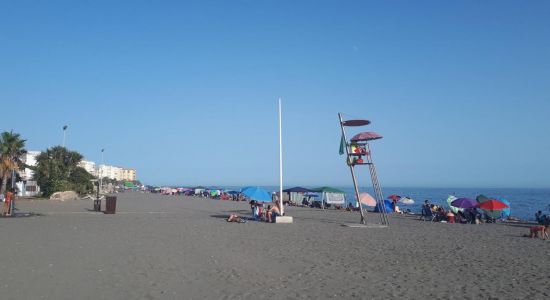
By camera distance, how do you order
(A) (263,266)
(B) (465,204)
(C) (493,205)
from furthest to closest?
(B) (465,204) < (C) (493,205) < (A) (263,266)

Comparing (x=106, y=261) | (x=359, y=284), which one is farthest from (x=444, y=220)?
(x=106, y=261)

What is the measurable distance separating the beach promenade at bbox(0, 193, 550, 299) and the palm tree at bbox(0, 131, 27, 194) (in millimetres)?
27344

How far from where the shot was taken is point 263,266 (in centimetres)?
923

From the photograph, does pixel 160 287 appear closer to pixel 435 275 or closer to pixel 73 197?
pixel 435 275

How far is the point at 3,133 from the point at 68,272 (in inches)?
1555

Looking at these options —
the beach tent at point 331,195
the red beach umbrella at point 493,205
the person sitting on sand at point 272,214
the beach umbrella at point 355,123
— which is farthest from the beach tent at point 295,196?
the beach umbrella at point 355,123

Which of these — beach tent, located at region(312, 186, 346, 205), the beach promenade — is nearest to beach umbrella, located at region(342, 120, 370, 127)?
the beach promenade

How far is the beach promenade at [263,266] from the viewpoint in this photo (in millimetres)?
6961

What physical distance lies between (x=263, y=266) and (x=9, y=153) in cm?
3979

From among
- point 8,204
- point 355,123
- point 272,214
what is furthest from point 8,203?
point 355,123

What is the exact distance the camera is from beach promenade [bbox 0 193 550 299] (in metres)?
6.96

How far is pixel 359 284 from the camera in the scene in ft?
24.9

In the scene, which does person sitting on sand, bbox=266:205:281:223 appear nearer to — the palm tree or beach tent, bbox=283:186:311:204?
beach tent, bbox=283:186:311:204

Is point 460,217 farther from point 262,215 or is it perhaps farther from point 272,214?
point 262,215
